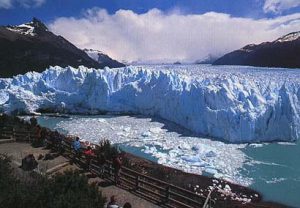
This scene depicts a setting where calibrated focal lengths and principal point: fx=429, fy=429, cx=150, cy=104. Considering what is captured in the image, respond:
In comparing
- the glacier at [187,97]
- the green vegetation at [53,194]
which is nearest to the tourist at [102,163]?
the green vegetation at [53,194]

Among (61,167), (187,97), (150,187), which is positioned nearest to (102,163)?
(150,187)

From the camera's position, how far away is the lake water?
19062mm

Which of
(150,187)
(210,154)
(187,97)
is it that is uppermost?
(187,97)

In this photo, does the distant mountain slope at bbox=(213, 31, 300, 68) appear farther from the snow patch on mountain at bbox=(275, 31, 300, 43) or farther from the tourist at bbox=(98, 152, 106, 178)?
the tourist at bbox=(98, 152, 106, 178)

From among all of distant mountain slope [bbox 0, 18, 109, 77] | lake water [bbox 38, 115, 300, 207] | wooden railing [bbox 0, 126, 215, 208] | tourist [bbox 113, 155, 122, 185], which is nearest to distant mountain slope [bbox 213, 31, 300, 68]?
lake water [bbox 38, 115, 300, 207]

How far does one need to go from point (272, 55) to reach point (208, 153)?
3822 cm

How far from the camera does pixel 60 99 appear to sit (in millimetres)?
41625

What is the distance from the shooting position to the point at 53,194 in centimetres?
926

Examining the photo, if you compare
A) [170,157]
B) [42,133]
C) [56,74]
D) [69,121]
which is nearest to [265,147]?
[170,157]

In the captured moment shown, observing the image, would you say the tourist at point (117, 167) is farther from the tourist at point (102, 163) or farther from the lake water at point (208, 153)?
the lake water at point (208, 153)

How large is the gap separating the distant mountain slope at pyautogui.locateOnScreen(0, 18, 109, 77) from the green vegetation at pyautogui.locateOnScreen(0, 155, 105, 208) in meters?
64.1

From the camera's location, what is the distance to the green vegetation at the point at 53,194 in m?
8.56

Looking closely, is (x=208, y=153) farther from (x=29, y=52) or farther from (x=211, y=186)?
(x=29, y=52)

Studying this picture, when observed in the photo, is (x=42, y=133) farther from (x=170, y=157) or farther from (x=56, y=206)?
(x=56, y=206)
